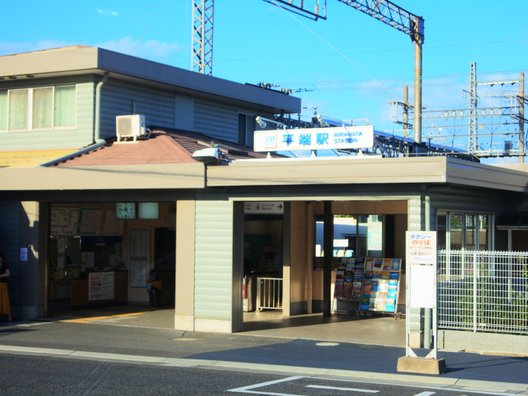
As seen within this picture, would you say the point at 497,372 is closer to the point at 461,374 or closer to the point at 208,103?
the point at 461,374

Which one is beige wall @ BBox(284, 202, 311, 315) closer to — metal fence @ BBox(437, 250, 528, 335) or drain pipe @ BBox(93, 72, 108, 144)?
drain pipe @ BBox(93, 72, 108, 144)

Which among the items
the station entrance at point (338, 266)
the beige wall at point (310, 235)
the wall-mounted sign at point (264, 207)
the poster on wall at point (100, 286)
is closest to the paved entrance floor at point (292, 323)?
the station entrance at point (338, 266)

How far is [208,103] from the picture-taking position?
2412cm

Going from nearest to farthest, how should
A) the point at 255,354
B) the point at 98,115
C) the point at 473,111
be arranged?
the point at 255,354
the point at 98,115
the point at 473,111

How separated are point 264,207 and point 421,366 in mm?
9186

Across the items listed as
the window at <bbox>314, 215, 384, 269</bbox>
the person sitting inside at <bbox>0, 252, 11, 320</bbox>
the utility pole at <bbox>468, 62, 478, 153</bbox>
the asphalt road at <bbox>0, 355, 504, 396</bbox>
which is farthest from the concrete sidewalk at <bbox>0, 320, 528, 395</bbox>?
the utility pole at <bbox>468, 62, 478, 153</bbox>

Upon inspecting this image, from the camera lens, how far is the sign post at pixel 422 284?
40.3 feet

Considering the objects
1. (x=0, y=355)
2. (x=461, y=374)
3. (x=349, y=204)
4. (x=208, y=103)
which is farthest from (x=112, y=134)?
(x=461, y=374)

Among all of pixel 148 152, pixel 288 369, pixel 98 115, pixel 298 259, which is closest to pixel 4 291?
pixel 148 152

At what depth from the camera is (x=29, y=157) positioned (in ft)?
66.5

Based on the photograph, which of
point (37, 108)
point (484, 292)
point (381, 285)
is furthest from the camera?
point (37, 108)

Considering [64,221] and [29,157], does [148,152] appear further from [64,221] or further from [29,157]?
[64,221]

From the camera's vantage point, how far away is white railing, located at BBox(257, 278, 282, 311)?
830 inches

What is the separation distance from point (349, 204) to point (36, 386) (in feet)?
39.2
